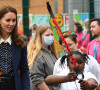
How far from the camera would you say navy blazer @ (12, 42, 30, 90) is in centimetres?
358

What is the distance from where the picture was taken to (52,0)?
6762mm

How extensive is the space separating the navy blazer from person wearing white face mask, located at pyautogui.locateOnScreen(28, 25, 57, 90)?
0.73 m

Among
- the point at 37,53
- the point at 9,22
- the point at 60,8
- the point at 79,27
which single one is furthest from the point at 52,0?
the point at 9,22

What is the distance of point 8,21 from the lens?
3.56m

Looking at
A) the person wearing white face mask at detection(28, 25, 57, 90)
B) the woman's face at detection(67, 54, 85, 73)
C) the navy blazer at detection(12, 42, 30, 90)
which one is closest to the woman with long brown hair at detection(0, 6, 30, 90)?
the navy blazer at detection(12, 42, 30, 90)

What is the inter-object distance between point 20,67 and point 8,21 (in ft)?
2.01

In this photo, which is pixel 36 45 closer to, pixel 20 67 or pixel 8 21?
pixel 20 67

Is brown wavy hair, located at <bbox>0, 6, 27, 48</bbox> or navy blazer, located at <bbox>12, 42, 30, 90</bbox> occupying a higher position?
brown wavy hair, located at <bbox>0, 6, 27, 48</bbox>

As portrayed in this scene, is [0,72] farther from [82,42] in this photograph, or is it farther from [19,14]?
[82,42]

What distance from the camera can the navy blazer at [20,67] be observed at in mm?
3582

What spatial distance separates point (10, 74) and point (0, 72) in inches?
4.9

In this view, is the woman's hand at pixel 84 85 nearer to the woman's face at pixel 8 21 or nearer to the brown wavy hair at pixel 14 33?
the brown wavy hair at pixel 14 33

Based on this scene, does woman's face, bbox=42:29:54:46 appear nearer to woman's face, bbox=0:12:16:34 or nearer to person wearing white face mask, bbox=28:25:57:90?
person wearing white face mask, bbox=28:25:57:90

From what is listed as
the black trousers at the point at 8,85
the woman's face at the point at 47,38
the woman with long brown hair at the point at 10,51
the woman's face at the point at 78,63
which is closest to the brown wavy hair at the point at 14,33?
the woman with long brown hair at the point at 10,51
